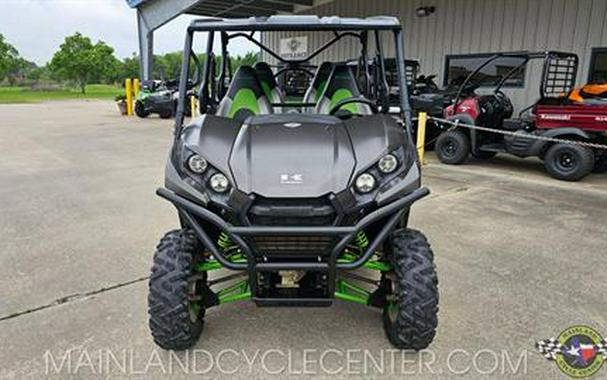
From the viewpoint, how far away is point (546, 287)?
3.06 meters

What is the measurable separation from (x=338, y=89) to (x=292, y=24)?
0.76 metres

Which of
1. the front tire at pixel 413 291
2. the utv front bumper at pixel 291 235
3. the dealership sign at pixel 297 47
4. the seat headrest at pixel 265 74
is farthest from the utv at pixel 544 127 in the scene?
the dealership sign at pixel 297 47

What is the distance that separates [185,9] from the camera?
12180mm

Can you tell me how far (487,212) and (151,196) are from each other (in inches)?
145

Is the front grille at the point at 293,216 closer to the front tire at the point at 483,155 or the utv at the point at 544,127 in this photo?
the utv at the point at 544,127

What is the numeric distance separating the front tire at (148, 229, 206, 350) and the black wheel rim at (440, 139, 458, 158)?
6024mm

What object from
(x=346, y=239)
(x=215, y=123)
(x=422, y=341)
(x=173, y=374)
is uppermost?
(x=215, y=123)

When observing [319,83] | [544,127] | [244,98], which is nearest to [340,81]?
[319,83]

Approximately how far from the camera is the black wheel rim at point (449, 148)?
295 inches

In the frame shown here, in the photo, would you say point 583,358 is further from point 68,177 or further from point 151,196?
point 68,177

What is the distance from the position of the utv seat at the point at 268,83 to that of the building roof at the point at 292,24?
2.52 ft

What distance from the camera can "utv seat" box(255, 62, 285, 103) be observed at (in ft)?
11.1

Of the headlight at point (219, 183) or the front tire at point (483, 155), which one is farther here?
the front tire at point (483, 155)

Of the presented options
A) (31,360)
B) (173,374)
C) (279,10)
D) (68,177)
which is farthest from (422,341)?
(279,10)
